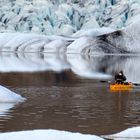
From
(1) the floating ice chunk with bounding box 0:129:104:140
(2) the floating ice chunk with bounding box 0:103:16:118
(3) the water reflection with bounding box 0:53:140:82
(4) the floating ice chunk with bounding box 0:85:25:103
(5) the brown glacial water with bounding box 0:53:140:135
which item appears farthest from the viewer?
(3) the water reflection with bounding box 0:53:140:82

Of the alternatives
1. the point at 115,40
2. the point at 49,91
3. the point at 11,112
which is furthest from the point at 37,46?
the point at 11,112

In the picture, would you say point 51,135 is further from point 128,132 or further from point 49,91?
point 49,91

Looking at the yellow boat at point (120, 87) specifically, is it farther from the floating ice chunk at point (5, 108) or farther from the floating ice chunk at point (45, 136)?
the floating ice chunk at point (45, 136)

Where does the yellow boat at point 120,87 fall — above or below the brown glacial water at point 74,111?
below

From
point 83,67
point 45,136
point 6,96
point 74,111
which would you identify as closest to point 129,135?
point 45,136

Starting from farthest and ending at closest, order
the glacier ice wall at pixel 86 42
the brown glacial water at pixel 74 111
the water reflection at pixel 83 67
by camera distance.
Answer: the glacier ice wall at pixel 86 42
the water reflection at pixel 83 67
the brown glacial water at pixel 74 111

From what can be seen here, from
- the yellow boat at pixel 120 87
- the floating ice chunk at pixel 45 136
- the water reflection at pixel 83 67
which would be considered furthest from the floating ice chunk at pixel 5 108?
the water reflection at pixel 83 67

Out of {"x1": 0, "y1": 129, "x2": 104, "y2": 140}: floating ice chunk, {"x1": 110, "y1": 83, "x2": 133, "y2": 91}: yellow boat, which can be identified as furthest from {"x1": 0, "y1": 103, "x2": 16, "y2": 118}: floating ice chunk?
{"x1": 110, "y1": 83, "x2": 133, "y2": 91}: yellow boat

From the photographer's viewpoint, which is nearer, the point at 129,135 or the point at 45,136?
the point at 45,136

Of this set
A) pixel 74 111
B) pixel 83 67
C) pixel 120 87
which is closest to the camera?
pixel 74 111

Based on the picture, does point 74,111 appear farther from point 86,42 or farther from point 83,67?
point 86,42

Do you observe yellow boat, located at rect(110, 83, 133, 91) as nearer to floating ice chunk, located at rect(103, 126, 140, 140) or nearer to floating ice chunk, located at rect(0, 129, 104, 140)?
floating ice chunk, located at rect(103, 126, 140, 140)

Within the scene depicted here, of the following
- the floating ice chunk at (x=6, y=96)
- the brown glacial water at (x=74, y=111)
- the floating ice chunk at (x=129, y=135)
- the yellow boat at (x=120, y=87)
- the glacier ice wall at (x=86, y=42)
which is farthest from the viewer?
the glacier ice wall at (x=86, y=42)

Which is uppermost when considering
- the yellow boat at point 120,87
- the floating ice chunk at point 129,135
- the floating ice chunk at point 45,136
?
the floating ice chunk at point 45,136
